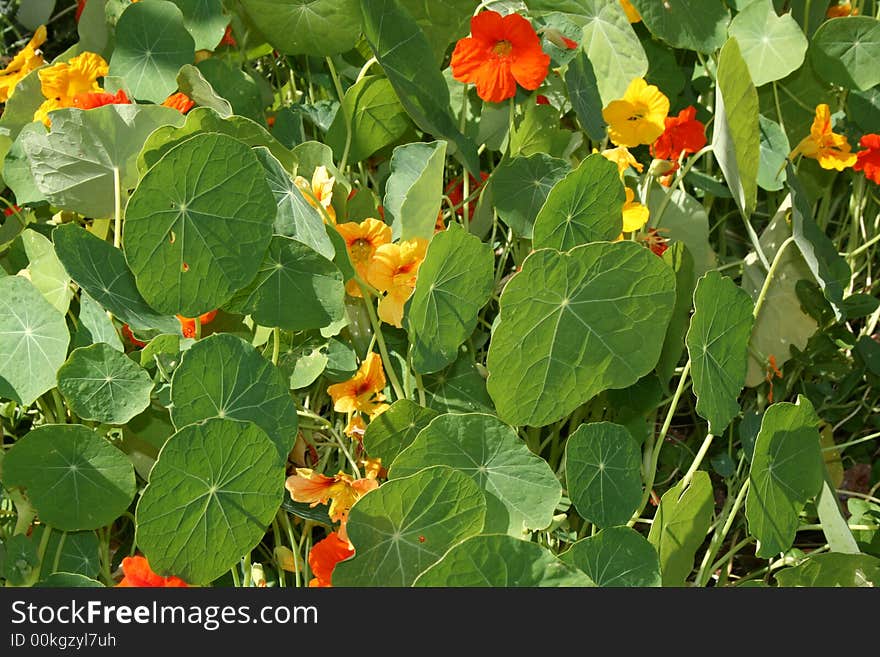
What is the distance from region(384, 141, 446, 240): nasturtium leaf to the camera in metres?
0.96

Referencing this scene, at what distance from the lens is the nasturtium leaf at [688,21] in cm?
123

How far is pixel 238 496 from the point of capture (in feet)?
2.77

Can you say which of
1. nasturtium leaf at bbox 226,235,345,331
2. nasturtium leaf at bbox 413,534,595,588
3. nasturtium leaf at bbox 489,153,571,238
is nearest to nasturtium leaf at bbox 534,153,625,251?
nasturtium leaf at bbox 489,153,571,238

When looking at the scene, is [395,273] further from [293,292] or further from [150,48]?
[150,48]

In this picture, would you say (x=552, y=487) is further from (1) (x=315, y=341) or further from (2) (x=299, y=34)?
(2) (x=299, y=34)

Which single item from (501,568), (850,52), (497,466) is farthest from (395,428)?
(850,52)

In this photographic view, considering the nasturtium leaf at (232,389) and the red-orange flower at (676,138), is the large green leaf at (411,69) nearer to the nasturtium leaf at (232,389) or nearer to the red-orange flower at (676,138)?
the red-orange flower at (676,138)

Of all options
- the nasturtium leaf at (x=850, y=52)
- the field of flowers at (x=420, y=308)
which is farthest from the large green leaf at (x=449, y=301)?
the nasturtium leaf at (x=850, y=52)

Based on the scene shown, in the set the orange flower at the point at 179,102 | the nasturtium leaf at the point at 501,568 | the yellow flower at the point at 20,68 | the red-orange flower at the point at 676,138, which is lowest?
the nasturtium leaf at the point at 501,568

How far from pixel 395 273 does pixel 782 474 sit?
0.44 metres

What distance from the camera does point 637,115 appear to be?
44.4 inches

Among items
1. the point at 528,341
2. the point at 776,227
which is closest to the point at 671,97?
the point at 776,227

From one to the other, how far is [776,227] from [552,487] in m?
0.52

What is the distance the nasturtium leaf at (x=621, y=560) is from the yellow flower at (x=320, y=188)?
40 centimetres
